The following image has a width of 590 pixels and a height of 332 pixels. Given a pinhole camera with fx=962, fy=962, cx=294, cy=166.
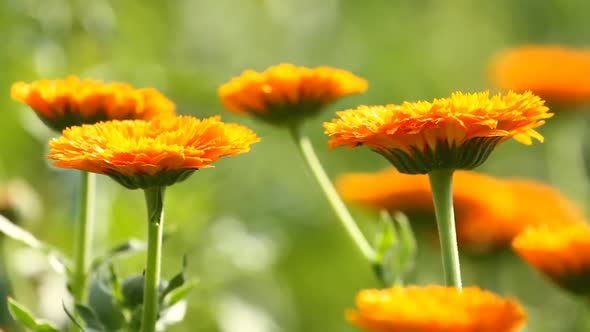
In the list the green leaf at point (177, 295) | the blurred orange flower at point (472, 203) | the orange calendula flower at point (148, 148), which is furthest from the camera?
the blurred orange flower at point (472, 203)

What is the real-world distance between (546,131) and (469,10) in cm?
116

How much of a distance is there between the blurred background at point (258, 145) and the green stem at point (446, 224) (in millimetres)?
278

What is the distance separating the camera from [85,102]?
90cm

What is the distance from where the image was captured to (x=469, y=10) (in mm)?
3037

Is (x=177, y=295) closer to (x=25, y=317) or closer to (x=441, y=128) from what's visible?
(x=25, y=317)

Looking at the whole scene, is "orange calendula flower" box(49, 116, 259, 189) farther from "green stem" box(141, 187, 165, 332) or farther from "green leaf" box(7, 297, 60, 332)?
"green leaf" box(7, 297, 60, 332)

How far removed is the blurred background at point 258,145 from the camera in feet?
4.99

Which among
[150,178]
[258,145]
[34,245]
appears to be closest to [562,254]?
[150,178]

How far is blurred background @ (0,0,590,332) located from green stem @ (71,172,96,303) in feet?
0.27

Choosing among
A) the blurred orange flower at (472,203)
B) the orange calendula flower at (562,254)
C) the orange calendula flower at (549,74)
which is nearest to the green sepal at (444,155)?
the orange calendula flower at (562,254)

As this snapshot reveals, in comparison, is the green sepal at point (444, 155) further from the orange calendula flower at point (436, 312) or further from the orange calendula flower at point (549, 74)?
the orange calendula flower at point (549, 74)

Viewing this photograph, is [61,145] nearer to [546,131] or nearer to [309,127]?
[546,131]

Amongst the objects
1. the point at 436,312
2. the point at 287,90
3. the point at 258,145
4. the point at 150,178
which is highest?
the point at 258,145

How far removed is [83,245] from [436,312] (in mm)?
456
